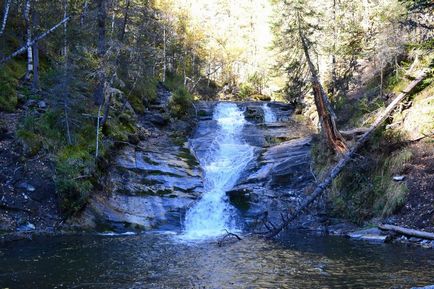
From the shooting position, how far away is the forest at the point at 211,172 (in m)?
11.2

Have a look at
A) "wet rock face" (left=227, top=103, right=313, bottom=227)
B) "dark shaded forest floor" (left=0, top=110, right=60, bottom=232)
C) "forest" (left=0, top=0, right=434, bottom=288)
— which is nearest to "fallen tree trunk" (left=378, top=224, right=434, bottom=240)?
"forest" (left=0, top=0, right=434, bottom=288)

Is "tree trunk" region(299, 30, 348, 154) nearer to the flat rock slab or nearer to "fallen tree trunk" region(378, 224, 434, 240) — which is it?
the flat rock slab

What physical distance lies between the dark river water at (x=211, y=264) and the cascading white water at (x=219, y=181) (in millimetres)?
3578

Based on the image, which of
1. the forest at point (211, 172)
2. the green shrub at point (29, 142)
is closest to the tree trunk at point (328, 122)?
the forest at point (211, 172)

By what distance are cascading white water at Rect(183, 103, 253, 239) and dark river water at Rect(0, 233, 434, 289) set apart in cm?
358

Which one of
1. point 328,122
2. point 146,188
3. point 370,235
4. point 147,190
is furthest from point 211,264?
point 328,122

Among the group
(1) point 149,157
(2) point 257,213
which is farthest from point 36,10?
(2) point 257,213

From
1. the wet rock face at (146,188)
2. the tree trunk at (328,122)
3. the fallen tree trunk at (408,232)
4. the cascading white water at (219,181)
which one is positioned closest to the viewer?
the fallen tree trunk at (408,232)

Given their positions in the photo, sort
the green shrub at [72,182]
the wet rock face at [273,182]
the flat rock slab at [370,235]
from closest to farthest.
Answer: the flat rock slab at [370,235] → the green shrub at [72,182] → the wet rock face at [273,182]

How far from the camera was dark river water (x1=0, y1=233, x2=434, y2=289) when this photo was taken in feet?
30.5

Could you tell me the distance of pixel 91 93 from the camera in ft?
80.8

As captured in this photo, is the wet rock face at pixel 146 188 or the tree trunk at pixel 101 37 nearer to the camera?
the wet rock face at pixel 146 188

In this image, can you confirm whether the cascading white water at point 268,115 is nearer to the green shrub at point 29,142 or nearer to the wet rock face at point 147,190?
the wet rock face at point 147,190

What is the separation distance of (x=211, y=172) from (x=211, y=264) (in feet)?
39.0
